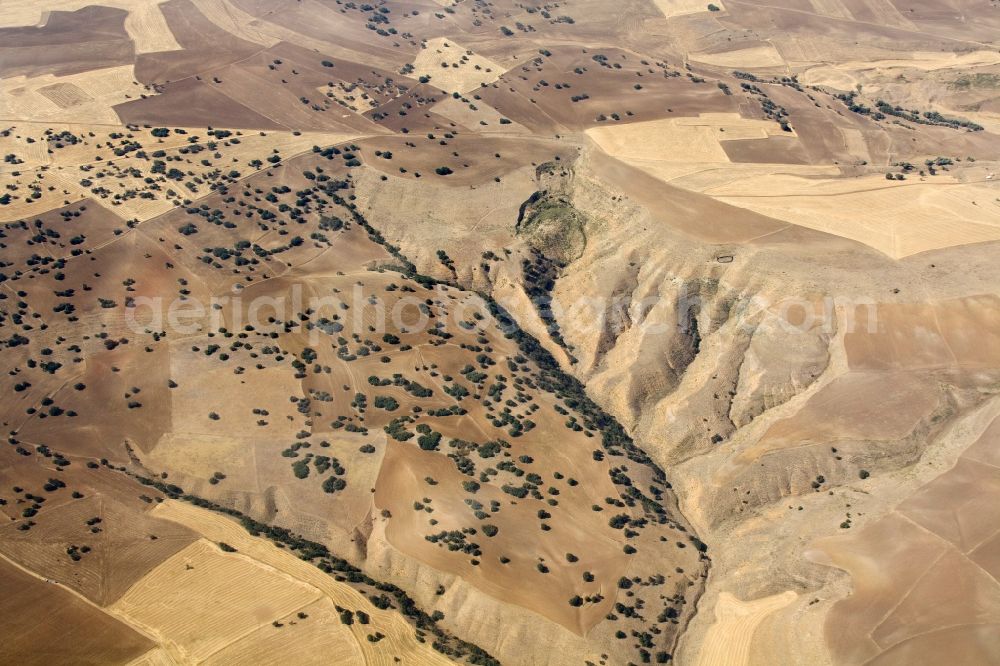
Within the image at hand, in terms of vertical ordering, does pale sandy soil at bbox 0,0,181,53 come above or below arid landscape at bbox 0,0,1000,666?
above

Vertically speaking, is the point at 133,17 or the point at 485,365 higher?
the point at 133,17

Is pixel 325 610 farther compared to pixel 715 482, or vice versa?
pixel 715 482

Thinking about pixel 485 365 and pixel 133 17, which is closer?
pixel 485 365

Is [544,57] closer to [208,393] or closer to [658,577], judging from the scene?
[208,393]

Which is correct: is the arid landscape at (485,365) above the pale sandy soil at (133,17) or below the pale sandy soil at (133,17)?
below

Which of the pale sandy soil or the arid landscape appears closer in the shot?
the arid landscape

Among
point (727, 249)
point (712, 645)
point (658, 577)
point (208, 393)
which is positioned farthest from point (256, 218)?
point (712, 645)

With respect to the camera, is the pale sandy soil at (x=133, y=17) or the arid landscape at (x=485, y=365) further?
the pale sandy soil at (x=133, y=17)

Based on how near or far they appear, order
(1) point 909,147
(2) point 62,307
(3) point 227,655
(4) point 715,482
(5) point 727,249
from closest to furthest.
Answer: (3) point 227,655 → (4) point 715,482 → (2) point 62,307 → (5) point 727,249 → (1) point 909,147
